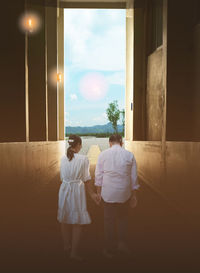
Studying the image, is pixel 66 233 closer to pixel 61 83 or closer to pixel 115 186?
pixel 115 186

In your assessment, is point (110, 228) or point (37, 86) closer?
point (110, 228)

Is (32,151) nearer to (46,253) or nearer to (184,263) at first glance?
(46,253)

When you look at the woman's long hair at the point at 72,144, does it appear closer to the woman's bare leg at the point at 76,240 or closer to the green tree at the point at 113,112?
the woman's bare leg at the point at 76,240

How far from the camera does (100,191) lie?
4.51m

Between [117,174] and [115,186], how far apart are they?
0.53ft

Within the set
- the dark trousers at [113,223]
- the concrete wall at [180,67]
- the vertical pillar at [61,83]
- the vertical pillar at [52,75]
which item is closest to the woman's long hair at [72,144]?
the dark trousers at [113,223]

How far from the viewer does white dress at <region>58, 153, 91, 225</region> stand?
416 cm

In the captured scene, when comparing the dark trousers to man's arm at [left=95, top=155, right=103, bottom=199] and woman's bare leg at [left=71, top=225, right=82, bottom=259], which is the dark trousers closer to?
man's arm at [left=95, top=155, right=103, bottom=199]

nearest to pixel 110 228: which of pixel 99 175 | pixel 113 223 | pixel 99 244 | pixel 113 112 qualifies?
pixel 113 223

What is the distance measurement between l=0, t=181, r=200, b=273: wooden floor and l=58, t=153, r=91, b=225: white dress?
55 centimetres

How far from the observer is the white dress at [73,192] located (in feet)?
13.6

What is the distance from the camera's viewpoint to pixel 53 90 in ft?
63.7

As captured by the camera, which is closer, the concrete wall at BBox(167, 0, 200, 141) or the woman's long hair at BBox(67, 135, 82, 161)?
the woman's long hair at BBox(67, 135, 82, 161)

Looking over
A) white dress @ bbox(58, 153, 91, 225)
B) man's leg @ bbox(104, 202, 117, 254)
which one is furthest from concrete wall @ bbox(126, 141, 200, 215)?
white dress @ bbox(58, 153, 91, 225)
